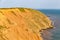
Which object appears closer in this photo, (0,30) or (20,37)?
(0,30)

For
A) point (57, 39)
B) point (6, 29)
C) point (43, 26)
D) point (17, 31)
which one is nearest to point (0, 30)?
point (6, 29)

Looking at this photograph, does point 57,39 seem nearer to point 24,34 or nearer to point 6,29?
point 24,34

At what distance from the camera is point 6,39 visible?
3005 centimetres

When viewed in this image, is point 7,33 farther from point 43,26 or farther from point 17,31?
point 43,26

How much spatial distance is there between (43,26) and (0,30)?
149 ft

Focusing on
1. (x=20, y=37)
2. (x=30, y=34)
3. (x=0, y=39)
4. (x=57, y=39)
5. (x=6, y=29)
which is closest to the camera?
(x=0, y=39)

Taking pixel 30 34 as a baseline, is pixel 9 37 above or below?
below

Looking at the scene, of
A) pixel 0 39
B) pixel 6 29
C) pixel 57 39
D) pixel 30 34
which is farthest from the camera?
pixel 57 39

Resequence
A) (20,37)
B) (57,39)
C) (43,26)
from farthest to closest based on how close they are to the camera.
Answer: (43,26) → (57,39) → (20,37)

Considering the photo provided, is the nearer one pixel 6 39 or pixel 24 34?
pixel 6 39

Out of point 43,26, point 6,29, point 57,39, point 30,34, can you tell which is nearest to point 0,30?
point 6,29

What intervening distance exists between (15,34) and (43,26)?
142 feet

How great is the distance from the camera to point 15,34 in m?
32.7

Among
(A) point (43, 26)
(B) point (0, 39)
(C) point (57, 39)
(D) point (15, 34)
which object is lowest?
(B) point (0, 39)
